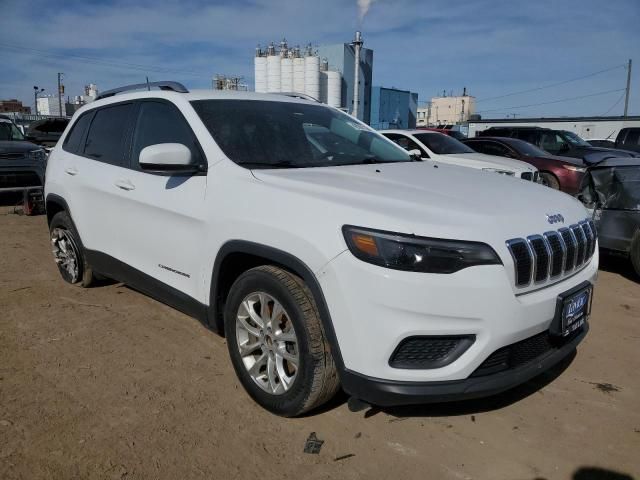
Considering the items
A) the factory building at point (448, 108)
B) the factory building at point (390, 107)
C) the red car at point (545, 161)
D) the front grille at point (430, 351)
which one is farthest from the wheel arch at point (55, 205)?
the factory building at point (448, 108)

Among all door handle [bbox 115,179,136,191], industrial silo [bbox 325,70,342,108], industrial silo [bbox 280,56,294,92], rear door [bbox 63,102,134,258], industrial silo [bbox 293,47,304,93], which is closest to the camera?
door handle [bbox 115,179,136,191]

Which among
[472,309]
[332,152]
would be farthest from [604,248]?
[472,309]

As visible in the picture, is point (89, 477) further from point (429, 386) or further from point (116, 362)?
point (429, 386)

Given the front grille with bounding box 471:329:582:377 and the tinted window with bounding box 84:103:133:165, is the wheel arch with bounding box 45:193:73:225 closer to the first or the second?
the tinted window with bounding box 84:103:133:165

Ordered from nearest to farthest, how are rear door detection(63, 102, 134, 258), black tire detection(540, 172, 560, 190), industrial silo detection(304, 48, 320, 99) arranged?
rear door detection(63, 102, 134, 258) → black tire detection(540, 172, 560, 190) → industrial silo detection(304, 48, 320, 99)

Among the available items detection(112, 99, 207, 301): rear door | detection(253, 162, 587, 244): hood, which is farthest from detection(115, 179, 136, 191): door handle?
detection(253, 162, 587, 244): hood

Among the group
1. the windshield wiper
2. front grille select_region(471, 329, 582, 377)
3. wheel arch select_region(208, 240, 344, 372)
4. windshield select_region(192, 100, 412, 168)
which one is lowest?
front grille select_region(471, 329, 582, 377)

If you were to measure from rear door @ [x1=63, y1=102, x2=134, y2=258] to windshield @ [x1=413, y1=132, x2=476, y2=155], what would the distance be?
6.84 meters

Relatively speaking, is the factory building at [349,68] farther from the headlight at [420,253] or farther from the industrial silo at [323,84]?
the headlight at [420,253]

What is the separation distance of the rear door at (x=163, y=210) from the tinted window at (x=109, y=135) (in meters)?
0.20

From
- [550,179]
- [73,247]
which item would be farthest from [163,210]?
[550,179]

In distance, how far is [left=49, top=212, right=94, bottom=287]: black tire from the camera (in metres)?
4.50

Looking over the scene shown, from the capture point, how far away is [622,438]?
2.64 metres

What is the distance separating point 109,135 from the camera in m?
4.07
